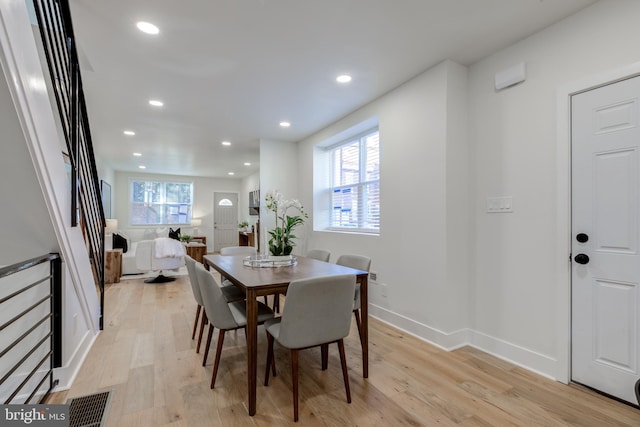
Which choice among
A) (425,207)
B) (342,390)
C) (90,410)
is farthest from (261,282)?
(425,207)

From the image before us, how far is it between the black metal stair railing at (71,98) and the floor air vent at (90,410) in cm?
112

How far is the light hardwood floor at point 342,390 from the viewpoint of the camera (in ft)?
5.83

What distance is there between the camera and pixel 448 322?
2.73m

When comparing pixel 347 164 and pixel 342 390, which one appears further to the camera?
pixel 347 164

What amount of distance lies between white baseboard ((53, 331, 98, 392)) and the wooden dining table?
115 centimetres

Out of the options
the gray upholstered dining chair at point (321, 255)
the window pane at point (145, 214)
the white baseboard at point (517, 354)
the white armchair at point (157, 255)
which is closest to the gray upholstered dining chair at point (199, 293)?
the gray upholstered dining chair at point (321, 255)

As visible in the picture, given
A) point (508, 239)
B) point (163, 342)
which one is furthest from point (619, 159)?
point (163, 342)

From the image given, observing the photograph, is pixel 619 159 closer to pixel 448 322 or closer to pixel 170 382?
pixel 448 322

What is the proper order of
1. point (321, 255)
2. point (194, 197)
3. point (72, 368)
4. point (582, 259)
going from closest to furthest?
point (582, 259) → point (72, 368) → point (321, 255) → point (194, 197)

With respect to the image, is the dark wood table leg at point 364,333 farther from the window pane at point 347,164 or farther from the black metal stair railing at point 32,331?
the window pane at point 347,164

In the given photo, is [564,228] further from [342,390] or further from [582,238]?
[342,390]

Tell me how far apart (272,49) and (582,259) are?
2.76 m

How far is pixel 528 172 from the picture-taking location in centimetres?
242

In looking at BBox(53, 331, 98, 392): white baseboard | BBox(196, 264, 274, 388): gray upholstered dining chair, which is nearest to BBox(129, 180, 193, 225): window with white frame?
BBox(53, 331, 98, 392): white baseboard
